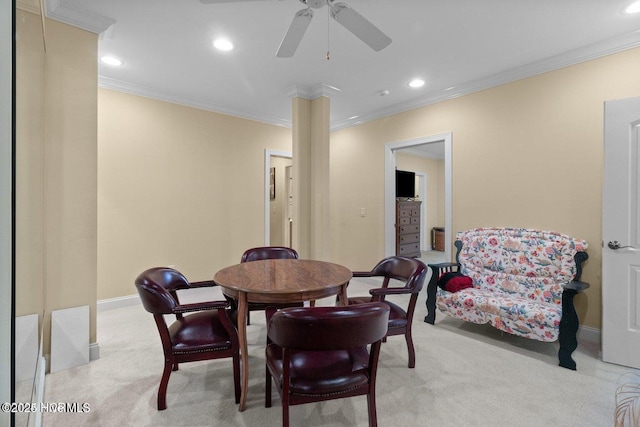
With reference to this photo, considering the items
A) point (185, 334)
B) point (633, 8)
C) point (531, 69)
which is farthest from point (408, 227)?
point (185, 334)

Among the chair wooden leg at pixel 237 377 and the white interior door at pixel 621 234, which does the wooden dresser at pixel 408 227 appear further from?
the chair wooden leg at pixel 237 377

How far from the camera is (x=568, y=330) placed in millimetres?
2240

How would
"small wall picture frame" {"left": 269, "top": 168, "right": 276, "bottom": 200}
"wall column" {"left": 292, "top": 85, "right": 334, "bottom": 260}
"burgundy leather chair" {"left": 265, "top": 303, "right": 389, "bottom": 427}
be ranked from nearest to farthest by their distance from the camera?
"burgundy leather chair" {"left": 265, "top": 303, "right": 389, "bottom": 427} → "wall column" {"left": 292, "top": 85, "right": 334, "bottom": 260} → "small wall picture frame" {"left": 269, "top": 168, "right": 276, "bottom": 200}

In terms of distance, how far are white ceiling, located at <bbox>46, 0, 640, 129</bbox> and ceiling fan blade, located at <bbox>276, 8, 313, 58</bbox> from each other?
17.6 inches

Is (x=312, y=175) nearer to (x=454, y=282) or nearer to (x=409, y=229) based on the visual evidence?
(x=454, y=282)

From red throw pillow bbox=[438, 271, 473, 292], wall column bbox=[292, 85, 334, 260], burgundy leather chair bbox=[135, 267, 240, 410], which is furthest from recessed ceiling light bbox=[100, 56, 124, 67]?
red throw pillow bbox=[438, 271, 473, 292]

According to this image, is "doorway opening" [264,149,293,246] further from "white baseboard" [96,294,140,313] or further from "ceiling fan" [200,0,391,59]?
"ceiling fan" [200,0,391,59]

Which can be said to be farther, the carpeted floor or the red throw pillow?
the red throw pillow

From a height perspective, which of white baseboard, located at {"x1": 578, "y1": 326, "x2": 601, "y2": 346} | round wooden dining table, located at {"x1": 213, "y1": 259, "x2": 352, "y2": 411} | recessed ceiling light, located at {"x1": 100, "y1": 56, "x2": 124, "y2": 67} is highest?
recessed ceiling light, located at {"x1": 100, "y1": 56, "x2": 124, "y2": 67}

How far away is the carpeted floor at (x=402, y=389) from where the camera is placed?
1694 mm

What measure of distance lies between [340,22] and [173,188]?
3086 mm

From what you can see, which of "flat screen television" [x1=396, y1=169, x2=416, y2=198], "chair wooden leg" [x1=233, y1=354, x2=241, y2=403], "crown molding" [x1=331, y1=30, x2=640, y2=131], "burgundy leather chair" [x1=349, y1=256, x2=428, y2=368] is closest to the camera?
"chair wooden leg" [x1=233, y1=354, x2=241, y2=403]

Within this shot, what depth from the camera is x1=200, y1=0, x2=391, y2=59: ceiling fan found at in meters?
1.71

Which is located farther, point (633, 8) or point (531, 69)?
point (531, 69)
